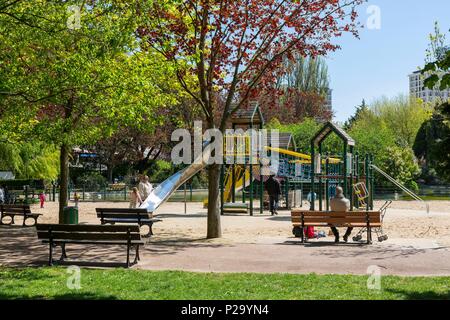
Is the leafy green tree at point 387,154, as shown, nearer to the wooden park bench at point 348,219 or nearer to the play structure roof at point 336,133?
the play structure roof at point 336,133

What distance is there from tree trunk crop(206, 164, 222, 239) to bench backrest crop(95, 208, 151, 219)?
1.85m

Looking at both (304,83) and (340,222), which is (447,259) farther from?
(304,83)

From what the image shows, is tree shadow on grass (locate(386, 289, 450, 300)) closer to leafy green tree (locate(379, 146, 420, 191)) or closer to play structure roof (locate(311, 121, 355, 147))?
play structure roof (locate(311, 121, 355, 147))

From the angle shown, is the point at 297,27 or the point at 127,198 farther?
the point at 127,198

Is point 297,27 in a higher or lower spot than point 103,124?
higher

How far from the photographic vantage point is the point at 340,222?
44.5 ft

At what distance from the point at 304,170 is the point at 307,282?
24.4 meters

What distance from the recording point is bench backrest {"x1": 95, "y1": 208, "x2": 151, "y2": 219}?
15.6m

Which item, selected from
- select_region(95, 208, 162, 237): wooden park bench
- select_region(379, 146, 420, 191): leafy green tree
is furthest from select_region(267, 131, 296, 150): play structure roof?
select_region(95, 208, 162, 237): wooden park bench

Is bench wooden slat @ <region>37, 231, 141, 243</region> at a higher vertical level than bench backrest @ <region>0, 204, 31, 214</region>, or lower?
lower

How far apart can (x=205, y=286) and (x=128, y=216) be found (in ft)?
26.7
